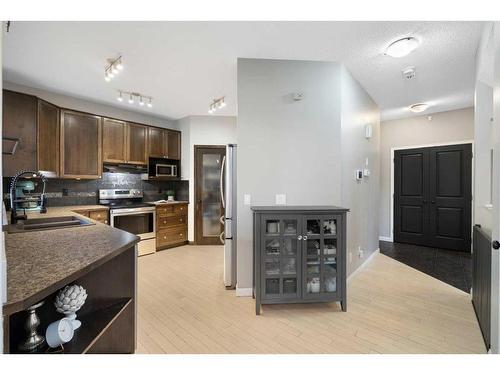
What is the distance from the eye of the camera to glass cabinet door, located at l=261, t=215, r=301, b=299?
7.32 feet

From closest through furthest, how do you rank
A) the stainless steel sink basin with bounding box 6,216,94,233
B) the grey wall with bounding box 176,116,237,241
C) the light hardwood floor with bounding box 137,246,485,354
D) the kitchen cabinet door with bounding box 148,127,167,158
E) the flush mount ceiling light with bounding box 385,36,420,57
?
the light hardwood floor with bounding box 137,246,485,354 < the stainless steel sink basin with bounding box 6,216,94,233 < the flush mount ceiling light with bounding box 385,36,420,57 < the kitchen cabinet door with bounding box 148,127,167,158 < the grey wall with bounding box 176,116,237,241

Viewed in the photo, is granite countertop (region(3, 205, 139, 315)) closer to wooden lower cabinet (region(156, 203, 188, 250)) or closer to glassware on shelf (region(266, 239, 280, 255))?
glassware on shelf (region(266, 239, 280, 255))

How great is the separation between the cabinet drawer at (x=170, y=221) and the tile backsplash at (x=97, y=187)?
44cm

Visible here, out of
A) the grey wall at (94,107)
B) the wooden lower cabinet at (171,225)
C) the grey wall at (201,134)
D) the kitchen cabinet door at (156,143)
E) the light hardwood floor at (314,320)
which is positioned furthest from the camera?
the grey wall at (201,134)

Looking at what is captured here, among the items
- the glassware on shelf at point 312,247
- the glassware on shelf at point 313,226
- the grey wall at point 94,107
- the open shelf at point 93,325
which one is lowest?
the open shelf at point 93,325

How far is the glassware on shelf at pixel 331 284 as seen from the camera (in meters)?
2.29

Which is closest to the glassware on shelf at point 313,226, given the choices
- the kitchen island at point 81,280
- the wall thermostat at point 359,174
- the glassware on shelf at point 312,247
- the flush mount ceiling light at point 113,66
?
the glassware on shelf at point 312,247

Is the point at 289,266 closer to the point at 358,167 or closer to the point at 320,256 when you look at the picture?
the point at 320,256

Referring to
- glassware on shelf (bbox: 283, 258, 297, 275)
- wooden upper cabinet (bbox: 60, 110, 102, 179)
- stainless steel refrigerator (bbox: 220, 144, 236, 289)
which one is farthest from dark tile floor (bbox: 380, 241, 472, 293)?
wooden upper cabinet (bbox: 60, 110, 102, 179)

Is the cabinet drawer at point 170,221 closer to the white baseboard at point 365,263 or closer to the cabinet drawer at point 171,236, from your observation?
the cabinet drawer at point 171,236

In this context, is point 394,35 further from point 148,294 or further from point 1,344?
point 148,294

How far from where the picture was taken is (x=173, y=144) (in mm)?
4863

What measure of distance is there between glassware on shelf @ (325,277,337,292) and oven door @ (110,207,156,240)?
314 centimetres
